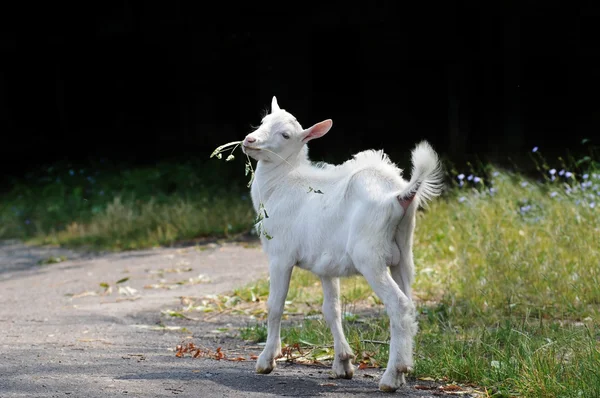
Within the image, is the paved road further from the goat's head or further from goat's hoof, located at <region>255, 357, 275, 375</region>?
the goat's head

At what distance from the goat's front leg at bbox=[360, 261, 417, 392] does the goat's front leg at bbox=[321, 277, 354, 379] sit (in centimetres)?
50

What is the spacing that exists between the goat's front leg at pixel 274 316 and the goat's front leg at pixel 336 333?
0.89 ft

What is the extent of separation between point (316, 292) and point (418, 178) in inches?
143

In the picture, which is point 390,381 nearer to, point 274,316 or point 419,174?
point 274,316

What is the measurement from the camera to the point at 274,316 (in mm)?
5230

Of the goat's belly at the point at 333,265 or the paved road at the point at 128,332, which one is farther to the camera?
the goat's belly at the point at 333,265

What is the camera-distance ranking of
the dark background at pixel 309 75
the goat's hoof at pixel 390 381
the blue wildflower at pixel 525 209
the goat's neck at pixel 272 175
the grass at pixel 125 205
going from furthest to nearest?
the dark background at pixel 309 75
the grass at pixel 125 205
the blue wildflower at pixel 525 209
the goat's neck at pixel 272 175
the goat's hoof at pixel 390 381

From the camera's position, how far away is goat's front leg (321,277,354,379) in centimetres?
518

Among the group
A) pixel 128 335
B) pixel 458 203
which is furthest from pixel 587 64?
pixel 128 335

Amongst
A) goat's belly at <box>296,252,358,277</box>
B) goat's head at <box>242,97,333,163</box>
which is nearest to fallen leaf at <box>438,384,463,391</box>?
goat's belly at <box>296,252,358,277</box>

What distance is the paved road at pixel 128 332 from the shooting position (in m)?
4.77

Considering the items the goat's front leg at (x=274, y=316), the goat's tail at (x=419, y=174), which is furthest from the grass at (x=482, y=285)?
the goat's tail at (x=419, y=174)

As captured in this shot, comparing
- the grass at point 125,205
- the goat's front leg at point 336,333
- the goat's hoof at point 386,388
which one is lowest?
the goat's hoof at point 386,388

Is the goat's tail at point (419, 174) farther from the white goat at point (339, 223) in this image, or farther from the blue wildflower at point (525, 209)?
the blue wildflower at point (525, 209)
